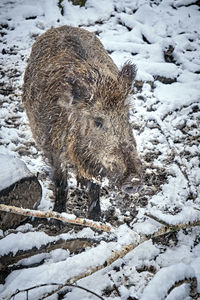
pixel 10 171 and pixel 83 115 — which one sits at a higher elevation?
pixel 83 115

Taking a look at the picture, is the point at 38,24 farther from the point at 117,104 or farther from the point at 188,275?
the point at 188,275

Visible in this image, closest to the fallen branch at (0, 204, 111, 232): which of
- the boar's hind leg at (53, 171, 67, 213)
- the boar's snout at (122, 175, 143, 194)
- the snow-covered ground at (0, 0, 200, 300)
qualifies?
the snow-covered ground at (0, 0, 200, 300)

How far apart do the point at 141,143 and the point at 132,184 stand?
6.65ft

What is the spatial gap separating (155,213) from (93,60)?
1937 mm

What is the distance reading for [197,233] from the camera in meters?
2.19

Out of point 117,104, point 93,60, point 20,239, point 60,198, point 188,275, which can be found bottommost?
point 60,198

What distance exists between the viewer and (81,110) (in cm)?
253

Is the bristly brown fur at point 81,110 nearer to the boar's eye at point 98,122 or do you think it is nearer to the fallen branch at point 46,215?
the boar's eye at point 98,122

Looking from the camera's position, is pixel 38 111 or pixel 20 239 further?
pixel 38 111

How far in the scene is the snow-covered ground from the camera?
1.56 meters

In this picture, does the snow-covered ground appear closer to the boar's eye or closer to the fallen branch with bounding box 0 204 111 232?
the fallen branch with bounding box 0 204 111 232

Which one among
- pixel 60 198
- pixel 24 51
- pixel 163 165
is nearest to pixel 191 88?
pixel 163 165

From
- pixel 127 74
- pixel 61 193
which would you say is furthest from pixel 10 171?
pixel 127 74

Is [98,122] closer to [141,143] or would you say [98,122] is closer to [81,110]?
[81,110]
